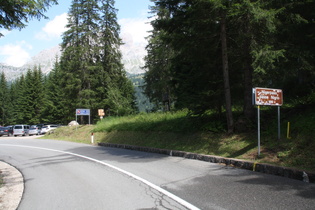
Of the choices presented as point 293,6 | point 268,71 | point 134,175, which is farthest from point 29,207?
point 293,6

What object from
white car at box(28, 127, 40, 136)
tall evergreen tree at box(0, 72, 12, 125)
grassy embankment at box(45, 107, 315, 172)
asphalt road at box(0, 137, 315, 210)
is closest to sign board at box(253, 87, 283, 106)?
grassy embankment at box(45, 107, 315, 172)

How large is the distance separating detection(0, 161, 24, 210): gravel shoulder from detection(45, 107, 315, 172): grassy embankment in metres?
7.31

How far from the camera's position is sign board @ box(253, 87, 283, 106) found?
9125 millimetres

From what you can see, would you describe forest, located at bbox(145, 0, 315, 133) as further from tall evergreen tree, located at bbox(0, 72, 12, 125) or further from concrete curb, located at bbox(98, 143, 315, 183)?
tall evergreen tree, located at bbox(0, 72, 12, 125)

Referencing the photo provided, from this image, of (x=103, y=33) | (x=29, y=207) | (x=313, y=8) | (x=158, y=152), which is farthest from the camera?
(x=103, y=33)

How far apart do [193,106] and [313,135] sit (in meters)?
5.77

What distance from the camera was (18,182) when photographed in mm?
7930

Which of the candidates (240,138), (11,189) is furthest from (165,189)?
(240,138)

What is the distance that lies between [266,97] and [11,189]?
8.87 metres

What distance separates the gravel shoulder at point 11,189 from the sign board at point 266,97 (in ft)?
26.0

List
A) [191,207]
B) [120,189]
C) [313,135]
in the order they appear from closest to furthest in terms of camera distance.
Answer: [191,207] < [120,189] < [313,135]

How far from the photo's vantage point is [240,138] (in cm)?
1114

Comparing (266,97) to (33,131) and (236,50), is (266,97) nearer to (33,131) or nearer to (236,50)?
(236,50)

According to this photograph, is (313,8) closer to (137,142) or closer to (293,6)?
(293,6)
